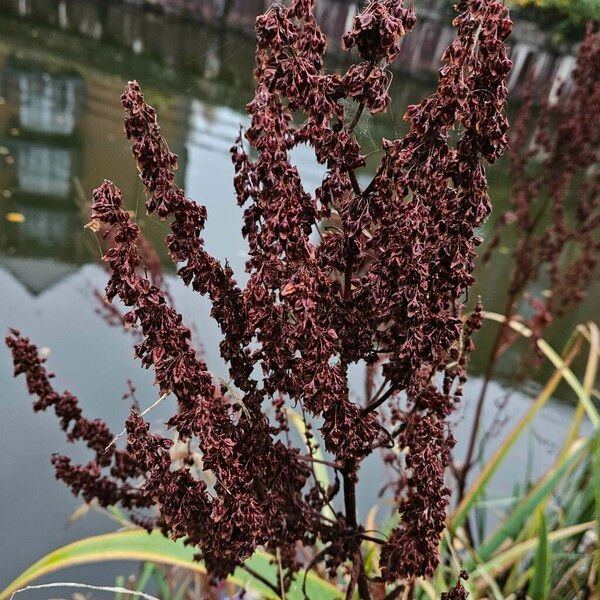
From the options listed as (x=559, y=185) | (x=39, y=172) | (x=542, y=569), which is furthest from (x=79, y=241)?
(x=542, y=569)

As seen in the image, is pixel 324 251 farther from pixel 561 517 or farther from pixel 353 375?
pixel 353 375

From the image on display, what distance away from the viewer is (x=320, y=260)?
2.60 ft

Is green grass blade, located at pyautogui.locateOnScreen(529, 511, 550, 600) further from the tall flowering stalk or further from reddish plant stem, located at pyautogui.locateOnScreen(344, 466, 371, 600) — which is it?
→ the tall flowering stalk

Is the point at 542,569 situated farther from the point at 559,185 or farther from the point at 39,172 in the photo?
the point at 39,172

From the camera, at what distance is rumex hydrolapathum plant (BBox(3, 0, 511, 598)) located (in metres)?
0.69

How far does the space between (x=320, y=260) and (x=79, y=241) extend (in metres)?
2.98

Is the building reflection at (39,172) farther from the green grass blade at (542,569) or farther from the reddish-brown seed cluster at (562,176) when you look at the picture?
the green grass blade at (542,569)

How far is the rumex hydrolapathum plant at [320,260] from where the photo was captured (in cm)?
69

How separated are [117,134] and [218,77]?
2.27 meters

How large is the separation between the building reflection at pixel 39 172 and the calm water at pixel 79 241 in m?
0.01

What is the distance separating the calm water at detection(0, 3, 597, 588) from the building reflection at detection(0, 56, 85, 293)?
0.03 ft

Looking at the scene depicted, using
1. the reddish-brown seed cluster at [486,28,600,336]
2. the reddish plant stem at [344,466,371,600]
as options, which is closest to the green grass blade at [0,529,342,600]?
the reddish plant stem at [344,466,371,600]

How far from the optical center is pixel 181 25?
8422 mm

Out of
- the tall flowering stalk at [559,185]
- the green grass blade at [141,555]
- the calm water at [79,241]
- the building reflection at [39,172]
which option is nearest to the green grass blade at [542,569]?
the calm water at [79,241]
